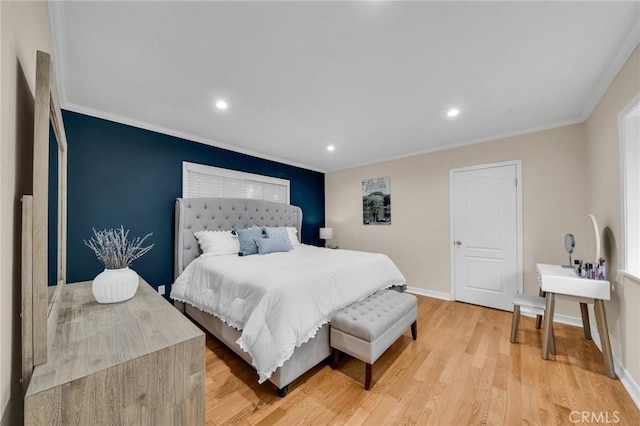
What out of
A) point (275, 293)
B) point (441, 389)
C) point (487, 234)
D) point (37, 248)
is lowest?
point (441, 389)

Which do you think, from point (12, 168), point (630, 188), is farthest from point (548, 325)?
point (12, 168)

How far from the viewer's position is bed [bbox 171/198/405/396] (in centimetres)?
174

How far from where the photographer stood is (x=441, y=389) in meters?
1.83

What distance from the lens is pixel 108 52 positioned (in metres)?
1.72

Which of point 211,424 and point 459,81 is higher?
point 459,81

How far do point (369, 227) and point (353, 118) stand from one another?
2459 millimetres

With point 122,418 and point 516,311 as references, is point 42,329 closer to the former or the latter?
point 122,418

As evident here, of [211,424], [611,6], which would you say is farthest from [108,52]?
[611,6]

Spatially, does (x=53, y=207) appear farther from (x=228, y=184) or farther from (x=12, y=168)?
(x=228, y=184)

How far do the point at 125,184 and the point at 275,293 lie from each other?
2375 mm

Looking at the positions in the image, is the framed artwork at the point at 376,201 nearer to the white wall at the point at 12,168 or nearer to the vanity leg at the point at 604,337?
the vanity leg at the point at 604,337

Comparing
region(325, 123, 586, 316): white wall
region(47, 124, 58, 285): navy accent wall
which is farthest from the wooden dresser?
region(325, 123, 586, 316): white wall

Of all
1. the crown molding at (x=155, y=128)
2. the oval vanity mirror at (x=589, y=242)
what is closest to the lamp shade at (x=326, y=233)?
the crown molding at (x=155, y=128)

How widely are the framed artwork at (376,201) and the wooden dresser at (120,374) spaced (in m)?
3.92
